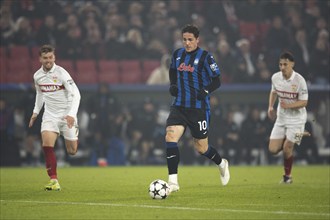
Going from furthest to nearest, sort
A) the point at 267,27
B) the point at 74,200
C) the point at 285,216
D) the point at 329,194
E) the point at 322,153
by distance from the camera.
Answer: the point at 267,27 < the point at 322,153 < the point at 329,194 < the point at 74,200 < the point at 285,216

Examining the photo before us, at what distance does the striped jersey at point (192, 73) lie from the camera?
10945mm

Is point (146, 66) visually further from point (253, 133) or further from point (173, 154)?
point (173, 154)

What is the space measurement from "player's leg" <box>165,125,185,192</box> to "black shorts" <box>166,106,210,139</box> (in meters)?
0.10

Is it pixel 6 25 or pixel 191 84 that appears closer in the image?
pixel 191 84

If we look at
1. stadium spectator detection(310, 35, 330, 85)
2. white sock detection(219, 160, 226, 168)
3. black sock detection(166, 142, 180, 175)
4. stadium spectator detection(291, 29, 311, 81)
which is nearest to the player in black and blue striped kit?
→ black sock detection(166, 142, 180, 175)

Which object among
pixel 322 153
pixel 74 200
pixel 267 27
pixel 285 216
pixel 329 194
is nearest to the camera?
pixel 285 216

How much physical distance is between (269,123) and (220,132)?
133 cm

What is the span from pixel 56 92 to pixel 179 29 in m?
11.3

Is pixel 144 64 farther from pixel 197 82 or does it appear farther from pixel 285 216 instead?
pixel 285 216

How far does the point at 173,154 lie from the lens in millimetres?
10586

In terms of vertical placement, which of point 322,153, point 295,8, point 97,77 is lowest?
point 322,153

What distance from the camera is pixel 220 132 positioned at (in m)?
21.2

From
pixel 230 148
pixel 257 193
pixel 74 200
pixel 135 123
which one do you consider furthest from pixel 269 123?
pixel 74 200

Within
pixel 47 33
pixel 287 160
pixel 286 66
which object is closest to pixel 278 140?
pixel 287 160
